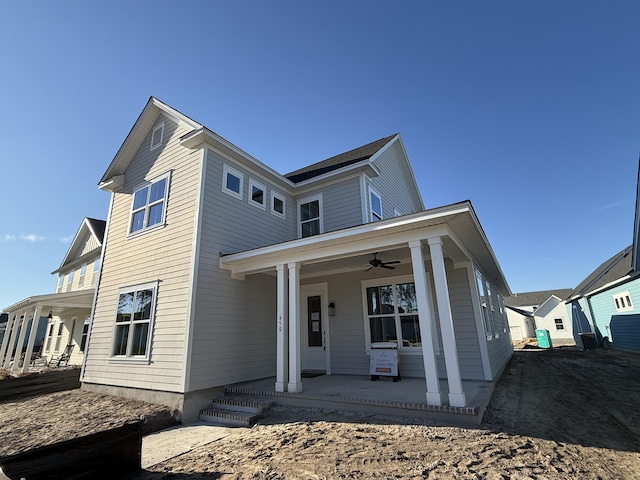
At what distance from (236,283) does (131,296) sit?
294 centimetres

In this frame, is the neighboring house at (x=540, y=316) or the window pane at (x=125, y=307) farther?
the neighboring house at (x=540, y=316)

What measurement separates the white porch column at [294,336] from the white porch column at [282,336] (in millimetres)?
199

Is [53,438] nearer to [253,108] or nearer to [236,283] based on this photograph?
[236,283]

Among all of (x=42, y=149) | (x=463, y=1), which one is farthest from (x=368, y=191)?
(x=42, y=149)

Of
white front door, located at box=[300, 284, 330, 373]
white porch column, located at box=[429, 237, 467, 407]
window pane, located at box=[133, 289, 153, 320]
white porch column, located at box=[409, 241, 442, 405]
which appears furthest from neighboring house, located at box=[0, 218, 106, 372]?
white porch column, located at box=[429, 237, 467, 407]

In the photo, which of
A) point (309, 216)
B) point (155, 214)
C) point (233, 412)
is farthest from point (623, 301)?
point (155, 214)

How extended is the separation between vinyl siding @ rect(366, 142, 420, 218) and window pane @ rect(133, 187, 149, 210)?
6.60m

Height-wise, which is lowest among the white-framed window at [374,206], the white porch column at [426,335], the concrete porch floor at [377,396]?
the concrete porch floor at [377,396]

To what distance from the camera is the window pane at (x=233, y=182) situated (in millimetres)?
7927

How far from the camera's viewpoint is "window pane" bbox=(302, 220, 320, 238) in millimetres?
9656

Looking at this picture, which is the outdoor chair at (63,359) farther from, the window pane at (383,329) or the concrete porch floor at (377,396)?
the window pane at (383,329)

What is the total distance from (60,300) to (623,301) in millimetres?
25967

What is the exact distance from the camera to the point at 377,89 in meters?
9.89

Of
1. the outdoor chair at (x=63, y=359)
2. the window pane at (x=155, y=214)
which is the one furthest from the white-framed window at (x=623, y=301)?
the outdoor chair at (x=63, y=359)
